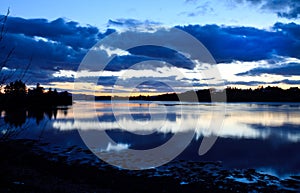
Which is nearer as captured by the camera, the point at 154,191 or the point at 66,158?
the point at 154,191

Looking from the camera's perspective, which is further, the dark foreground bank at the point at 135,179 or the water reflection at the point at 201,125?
the water reflection at the point at 201,125

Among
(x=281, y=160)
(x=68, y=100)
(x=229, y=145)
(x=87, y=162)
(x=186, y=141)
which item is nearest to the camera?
(x=87, y=162)

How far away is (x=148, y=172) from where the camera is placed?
14.7 m

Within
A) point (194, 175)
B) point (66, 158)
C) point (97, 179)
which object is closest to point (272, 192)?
point (194, 175)

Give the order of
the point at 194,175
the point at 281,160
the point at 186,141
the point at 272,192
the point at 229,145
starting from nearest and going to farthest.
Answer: the point at 272,192, the point at 194,175, the point at 281,160, the point at 229,145, the point at 186,141

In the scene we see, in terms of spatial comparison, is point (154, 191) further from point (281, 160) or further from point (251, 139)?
point (251, 139)

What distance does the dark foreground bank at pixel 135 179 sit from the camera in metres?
11.6

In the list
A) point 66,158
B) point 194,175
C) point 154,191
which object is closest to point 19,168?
point 66,158

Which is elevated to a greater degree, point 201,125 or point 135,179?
point 201,125

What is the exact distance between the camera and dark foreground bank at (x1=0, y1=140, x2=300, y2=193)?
11641mm

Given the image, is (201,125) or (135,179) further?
(201,125)

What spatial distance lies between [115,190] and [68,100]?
153 m

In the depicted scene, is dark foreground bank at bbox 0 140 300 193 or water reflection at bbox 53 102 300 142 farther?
water reflection at bbox 53 102 300 142

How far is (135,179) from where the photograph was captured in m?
13.3
